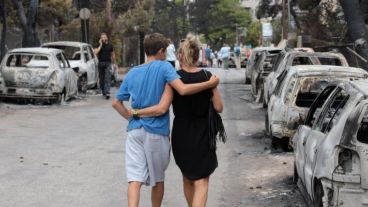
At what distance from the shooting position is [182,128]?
5676 mm

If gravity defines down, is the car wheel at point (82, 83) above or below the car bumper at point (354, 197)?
below

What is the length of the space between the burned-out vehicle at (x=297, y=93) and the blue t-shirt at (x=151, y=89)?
5207mm

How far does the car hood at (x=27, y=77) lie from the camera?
17.4 metres

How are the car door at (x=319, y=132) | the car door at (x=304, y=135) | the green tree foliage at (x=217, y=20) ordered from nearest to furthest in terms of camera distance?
the car door at (x=319, y=132) < the car door at (x=304, y=135) < the green tree foliage at (x=217, y=20)

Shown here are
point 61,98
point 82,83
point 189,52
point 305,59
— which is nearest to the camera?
point 189,52

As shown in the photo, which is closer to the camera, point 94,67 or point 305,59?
point 305,59

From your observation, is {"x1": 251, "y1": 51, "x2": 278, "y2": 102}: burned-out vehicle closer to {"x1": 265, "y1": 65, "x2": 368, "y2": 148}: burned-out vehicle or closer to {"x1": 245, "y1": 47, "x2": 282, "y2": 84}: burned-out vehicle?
{"x1": 245, "y1": 47, "x2": 282, "y2": 84}: burned-out vehicle

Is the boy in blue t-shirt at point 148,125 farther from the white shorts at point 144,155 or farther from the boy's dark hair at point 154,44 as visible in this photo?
the boy's dark hair at point 154,44

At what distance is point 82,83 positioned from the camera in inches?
854

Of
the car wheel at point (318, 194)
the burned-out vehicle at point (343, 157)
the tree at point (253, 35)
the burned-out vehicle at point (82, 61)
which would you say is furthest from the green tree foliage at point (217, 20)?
the car wheel at point (318, 194)

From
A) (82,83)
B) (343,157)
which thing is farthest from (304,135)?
(82,83)

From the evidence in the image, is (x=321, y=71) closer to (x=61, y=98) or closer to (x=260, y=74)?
(x=260, y=74)

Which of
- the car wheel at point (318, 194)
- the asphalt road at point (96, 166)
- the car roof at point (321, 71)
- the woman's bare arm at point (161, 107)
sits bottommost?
the asphalt road at point (96, 166)

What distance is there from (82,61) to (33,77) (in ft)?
14.7
